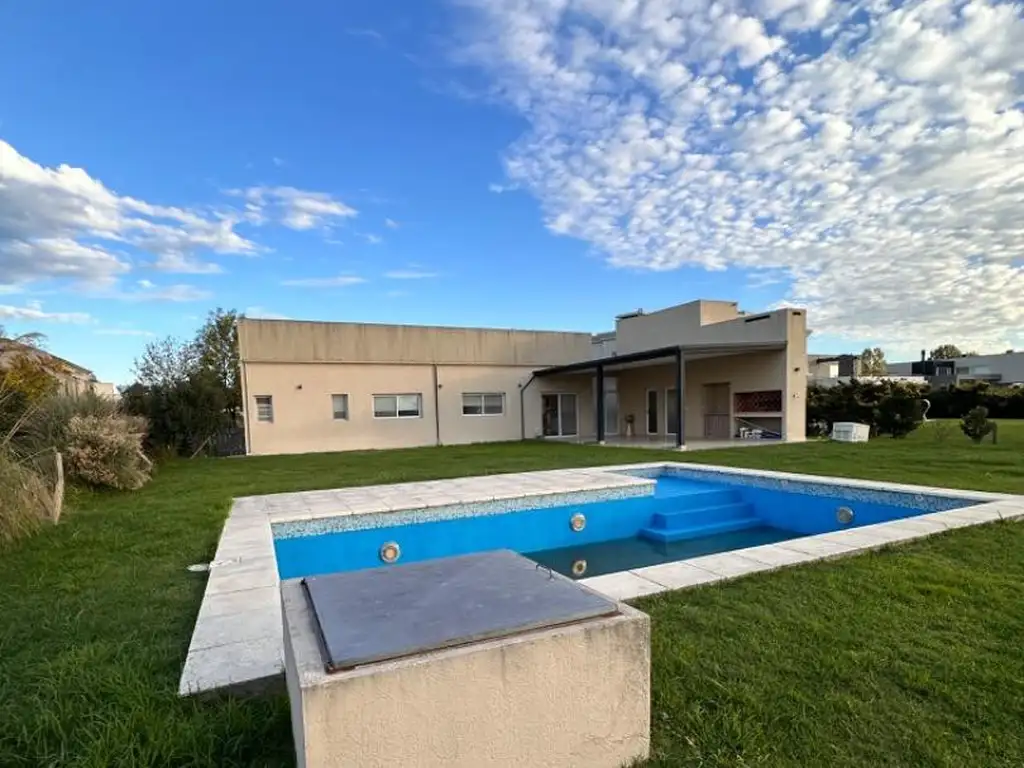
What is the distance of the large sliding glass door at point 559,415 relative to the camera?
72.1 ft

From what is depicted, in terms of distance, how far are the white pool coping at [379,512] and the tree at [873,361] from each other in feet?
138

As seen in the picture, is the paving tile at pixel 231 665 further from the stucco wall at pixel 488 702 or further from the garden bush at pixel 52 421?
the garden bush at pixel 52 421

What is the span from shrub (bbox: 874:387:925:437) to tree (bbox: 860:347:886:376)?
1141 inches

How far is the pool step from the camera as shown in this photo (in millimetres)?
7996

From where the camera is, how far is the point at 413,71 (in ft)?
35.3

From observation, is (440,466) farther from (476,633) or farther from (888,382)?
(888,382)

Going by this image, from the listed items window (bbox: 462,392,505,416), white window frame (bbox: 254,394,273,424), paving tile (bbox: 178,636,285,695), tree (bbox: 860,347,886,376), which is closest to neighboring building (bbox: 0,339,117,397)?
white window frame (bbox: 254,394,273,424)

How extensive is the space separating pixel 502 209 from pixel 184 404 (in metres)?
10.9

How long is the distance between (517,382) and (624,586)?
17581 mm

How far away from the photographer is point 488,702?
5.79ft

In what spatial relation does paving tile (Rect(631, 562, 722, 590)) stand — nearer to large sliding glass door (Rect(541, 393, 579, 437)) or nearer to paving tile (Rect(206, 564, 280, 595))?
paving tile (Rect(206, 564, 280, 595))

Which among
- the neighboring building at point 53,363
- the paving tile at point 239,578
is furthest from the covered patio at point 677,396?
the neighboring building at point 53,363

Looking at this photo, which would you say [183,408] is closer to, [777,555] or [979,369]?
[777,555]

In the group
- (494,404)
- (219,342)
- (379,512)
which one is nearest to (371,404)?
(494,404)
